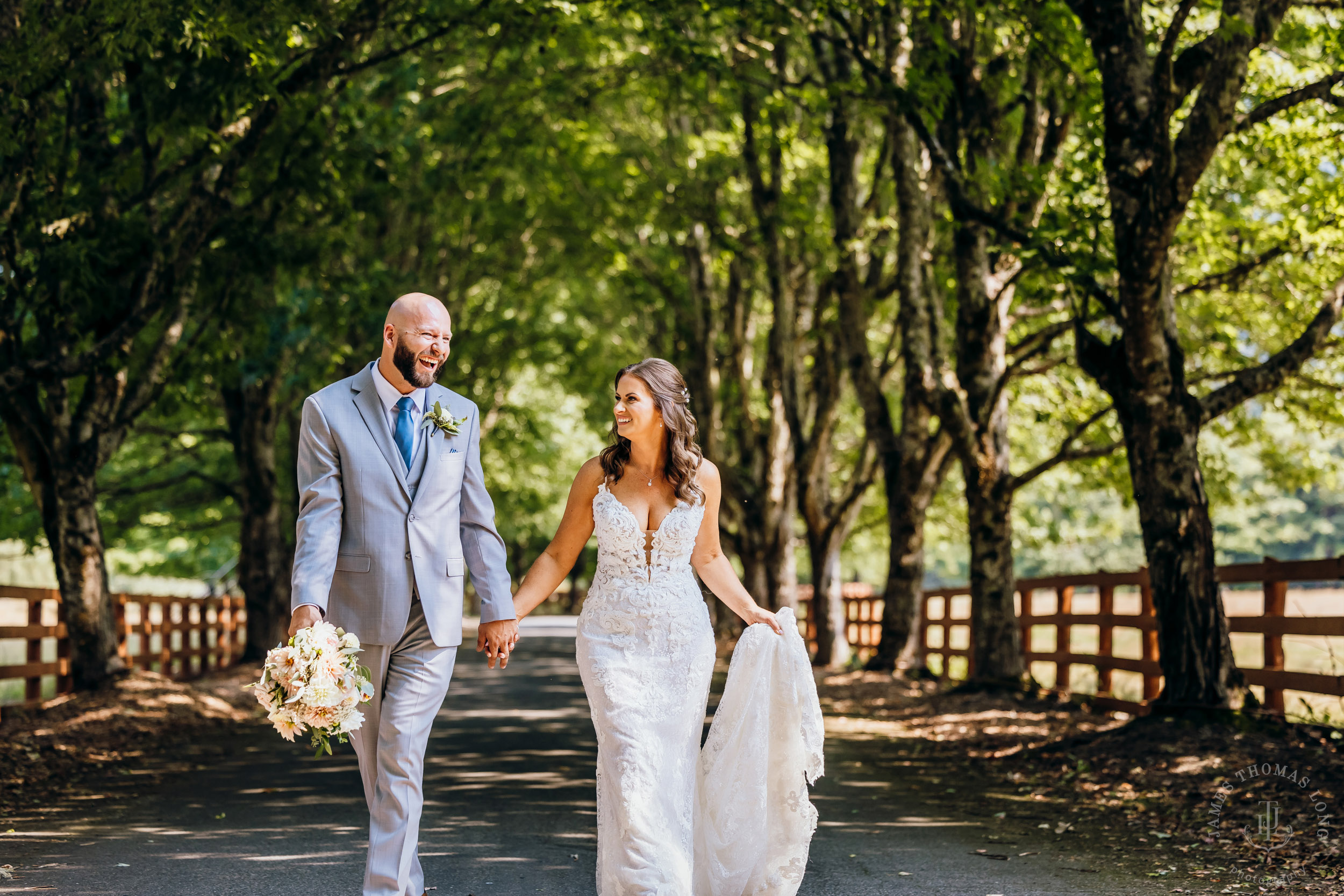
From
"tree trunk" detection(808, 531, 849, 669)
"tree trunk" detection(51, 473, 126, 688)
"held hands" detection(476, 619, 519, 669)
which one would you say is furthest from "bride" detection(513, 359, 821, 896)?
"tree trunk" detection(808, 531, 849, 669)

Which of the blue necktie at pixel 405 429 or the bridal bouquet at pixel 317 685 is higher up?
the blue necktie at pixel 405 429

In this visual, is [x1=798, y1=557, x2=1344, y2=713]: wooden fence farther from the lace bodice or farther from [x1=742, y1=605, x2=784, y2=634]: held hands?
the lace bodice

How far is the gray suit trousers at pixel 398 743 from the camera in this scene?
482 cm

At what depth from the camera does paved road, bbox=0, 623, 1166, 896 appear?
20.6 ft

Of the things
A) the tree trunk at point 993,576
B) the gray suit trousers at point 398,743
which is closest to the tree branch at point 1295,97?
the tree trunk at point 993,576

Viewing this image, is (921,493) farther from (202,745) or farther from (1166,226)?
(202,745)

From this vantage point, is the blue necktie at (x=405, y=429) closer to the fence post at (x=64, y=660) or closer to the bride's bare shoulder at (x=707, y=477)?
the bride's bare shoulder at (x=707, y=477)

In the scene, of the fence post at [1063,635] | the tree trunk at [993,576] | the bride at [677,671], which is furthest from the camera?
the tree trunk at [993,576]

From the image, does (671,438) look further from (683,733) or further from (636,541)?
(683,733)

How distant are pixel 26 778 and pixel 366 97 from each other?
11406 mm

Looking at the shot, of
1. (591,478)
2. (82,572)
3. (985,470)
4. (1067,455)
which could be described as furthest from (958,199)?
(82,572)

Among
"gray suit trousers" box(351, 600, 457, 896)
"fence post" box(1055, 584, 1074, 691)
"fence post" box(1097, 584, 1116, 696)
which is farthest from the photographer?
"fence post" box(1055, 584, 1074, 691)

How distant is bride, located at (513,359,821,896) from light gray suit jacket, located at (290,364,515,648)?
2.04 feet

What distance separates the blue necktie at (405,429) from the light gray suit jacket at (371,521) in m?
0.06
